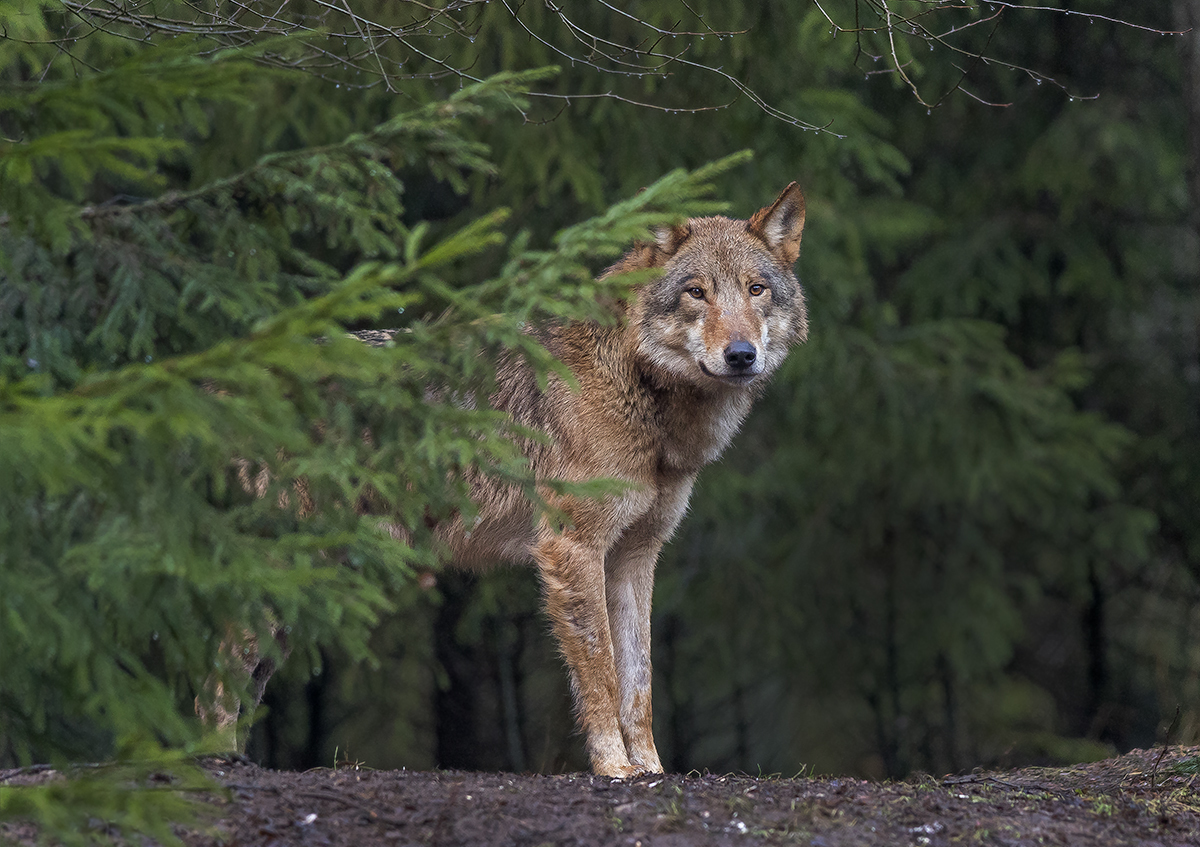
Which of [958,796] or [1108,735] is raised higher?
[958,796]

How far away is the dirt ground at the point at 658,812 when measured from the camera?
427 cm

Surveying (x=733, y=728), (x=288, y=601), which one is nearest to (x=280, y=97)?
(x=288, y=601)

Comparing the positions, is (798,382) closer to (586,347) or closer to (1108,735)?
(586,347)

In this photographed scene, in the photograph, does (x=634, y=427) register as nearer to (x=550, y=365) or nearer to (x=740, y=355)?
(x=740, y=355)

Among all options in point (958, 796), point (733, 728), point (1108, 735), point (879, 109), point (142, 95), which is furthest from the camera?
point (733, 728)

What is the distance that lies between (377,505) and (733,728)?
934cm

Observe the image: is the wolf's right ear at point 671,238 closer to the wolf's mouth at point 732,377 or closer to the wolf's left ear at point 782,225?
the wolf's left ear at point 782,225

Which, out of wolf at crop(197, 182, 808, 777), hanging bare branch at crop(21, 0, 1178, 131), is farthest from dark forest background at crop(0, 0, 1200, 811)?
wolf at crop(197, 182, 808, 777)

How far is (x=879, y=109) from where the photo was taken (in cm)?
1271

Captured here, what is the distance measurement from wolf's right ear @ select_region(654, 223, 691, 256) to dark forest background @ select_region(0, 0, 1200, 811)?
950 mm

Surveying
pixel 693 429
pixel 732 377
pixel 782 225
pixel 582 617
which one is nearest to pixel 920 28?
pixel 782 225

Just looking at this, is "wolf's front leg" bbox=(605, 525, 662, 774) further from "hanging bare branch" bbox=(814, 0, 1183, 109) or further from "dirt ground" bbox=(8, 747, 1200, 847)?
"hanging bare branch" bbox=(814, 0, 1183, 109)

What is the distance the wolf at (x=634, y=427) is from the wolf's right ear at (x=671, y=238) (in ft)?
0.04

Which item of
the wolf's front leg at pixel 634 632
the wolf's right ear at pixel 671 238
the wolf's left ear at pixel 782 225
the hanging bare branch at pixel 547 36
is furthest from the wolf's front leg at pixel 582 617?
the hanging bare branch at pixel 547 36
